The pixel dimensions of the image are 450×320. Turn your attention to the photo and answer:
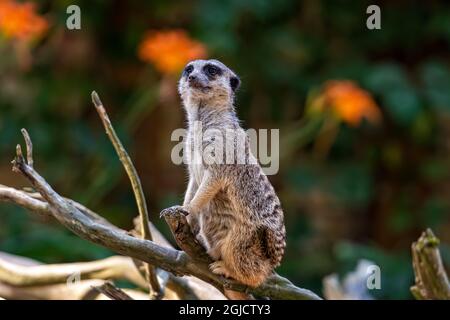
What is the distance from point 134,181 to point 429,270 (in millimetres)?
880

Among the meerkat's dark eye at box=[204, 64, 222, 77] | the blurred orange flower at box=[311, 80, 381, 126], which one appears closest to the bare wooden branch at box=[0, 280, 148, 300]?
the meerkat's dark eye at box=[204, 64, 222, 77]

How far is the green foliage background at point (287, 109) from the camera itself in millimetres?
4145

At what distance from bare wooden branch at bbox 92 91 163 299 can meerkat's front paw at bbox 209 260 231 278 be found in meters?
0.25

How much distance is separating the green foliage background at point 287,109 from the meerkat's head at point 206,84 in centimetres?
167

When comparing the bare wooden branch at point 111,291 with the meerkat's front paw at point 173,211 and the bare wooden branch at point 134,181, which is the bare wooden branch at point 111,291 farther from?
the meerkat's front paw at point 173,211

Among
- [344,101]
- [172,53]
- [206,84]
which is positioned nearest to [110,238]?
[206,84]

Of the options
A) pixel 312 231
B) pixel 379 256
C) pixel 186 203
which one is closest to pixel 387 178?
pixel 312 231

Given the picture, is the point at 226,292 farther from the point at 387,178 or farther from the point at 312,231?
the point at 387,178

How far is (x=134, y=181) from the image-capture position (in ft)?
6.54

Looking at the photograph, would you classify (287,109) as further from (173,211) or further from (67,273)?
(173,211)

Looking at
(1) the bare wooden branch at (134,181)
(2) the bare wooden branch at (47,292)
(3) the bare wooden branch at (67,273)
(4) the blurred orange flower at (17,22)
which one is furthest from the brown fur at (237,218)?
(4) the blurred orange flower at (17,22)

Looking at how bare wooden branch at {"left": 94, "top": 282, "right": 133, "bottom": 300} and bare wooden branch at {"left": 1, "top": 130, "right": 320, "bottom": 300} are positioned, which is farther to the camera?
bare wooden branch at {"left": 94, "top": 282, "right": 133, "bottom": 300}

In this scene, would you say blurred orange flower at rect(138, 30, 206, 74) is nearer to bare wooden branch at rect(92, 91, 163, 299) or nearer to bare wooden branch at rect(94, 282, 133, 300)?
bare wooden branch at rect(92, 91, 163, 299)

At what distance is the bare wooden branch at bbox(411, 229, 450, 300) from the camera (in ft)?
7.25
